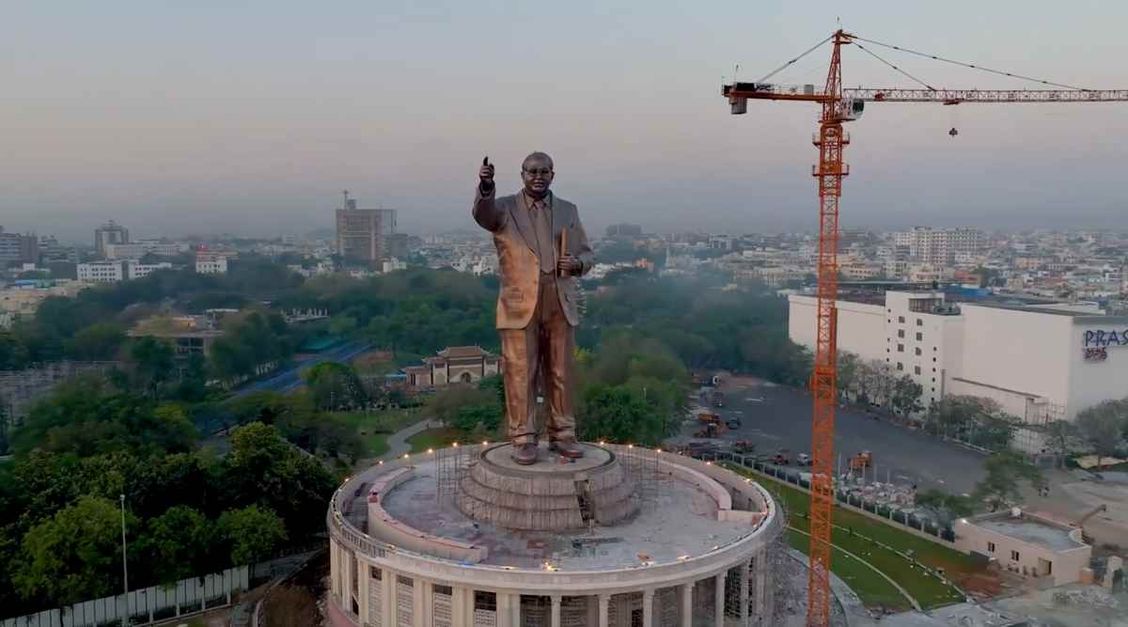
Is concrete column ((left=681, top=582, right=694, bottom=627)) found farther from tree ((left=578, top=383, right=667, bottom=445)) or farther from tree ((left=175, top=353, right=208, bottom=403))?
tree ((left=175, top=353, right=208, bottom=403))

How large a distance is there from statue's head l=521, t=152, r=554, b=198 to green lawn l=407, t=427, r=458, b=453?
2228 cm

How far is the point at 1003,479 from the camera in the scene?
29609 millimetres

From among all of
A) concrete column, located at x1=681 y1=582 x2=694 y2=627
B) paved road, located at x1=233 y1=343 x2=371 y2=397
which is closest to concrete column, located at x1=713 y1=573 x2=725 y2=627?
concrete column, located at x1=681 y1=582 x2=694 y2=627

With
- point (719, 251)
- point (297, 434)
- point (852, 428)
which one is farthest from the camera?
point (719, 251)

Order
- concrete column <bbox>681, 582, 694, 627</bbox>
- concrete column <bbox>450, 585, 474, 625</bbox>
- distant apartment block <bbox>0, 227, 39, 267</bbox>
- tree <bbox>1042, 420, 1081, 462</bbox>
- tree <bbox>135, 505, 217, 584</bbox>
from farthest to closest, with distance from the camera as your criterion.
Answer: distant apartment block <bbox>0, 227, 39, 267</bbox> → tree <bbox>1042, 420, 1081, 462</bbox> → tree <bbox>135, 505, 217, 584</bbox> → concrete column <bbox>681, 582, 694, 627</bbox> → concrete column <bbox>450, 585, 474, 625</bbox>

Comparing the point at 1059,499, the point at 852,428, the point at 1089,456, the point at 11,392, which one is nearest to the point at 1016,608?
the point at 1059,499

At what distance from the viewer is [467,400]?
1725 inches

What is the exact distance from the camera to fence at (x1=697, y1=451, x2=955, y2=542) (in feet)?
94.4

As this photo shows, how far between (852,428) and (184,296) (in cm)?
7233

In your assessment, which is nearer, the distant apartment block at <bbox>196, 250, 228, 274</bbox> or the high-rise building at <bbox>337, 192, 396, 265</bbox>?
the distant apartment block at <bbox>196, 250, 228, 274</bbox>

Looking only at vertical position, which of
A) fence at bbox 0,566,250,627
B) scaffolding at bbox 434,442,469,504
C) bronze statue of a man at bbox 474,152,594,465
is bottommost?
fence at bbox 0,566,250,627

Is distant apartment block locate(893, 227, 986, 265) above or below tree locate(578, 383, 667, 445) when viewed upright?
above

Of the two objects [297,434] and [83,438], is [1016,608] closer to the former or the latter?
[297,434]

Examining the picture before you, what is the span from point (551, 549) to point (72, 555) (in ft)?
38.5
